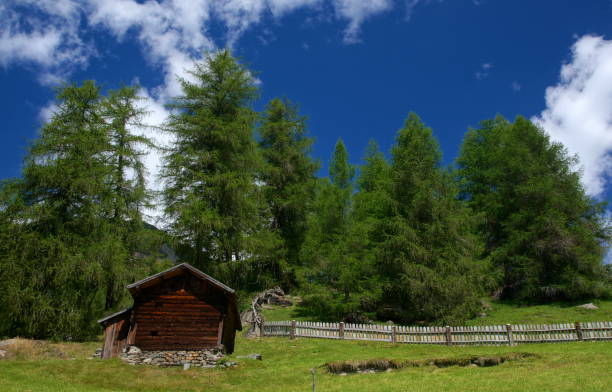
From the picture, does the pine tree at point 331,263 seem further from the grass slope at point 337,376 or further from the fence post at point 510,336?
the fence post at point 510,336

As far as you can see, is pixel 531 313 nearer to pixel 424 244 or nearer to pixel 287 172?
pixel 424 244

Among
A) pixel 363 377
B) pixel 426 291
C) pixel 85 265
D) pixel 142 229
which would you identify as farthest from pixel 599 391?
pixel 142 229

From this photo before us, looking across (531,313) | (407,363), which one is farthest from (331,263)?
(531,313)

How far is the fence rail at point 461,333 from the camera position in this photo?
18.8 m

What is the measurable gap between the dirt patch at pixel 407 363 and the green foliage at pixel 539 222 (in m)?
13.9

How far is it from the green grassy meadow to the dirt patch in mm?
409

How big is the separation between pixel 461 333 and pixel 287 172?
20044 mm

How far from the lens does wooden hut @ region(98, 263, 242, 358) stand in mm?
18203

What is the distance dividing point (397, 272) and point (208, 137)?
1638cm

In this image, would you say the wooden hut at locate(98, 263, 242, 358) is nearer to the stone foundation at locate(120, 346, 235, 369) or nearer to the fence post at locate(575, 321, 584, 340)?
the stone foundation at locate(120, 346, 235, 369)

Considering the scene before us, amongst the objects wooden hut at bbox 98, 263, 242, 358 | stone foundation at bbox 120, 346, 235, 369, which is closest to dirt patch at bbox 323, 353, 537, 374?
stone foundation at bbox 120, 346, 235, 369

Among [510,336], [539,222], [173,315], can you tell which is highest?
[539,222]

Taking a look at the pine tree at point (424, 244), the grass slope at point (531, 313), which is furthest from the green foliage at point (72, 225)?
the pine tree at point (424, 244)

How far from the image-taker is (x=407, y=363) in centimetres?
1625
